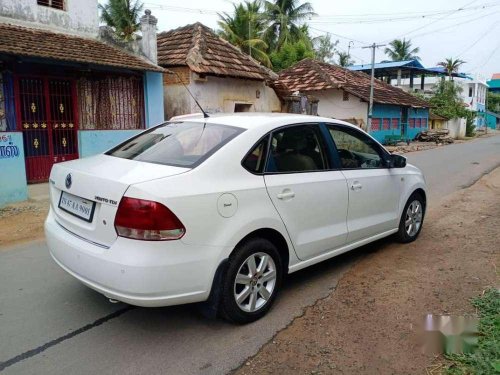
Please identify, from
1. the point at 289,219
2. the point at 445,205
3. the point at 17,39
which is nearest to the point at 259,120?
the point at 289,219

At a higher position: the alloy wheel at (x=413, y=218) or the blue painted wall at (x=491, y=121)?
the blue painted wall at (x=491, y=121)

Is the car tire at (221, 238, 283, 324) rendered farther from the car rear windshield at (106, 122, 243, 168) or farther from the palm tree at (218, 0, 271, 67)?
the palm tree at (218, 0, 271, 67)

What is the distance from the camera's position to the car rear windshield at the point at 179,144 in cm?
338

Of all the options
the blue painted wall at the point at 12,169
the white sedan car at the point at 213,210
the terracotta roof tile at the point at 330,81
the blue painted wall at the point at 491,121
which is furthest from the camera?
the blue painted wall at the point at 491,121

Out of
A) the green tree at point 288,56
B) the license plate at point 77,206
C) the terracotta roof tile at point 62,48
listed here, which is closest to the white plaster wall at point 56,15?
the terracotta roof tile at point 62,48

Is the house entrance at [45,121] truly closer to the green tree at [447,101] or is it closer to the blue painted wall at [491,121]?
the green tree at [447,101]

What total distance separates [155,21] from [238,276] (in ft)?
35.5

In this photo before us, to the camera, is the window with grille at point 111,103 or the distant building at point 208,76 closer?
the window with grille at point 111,103

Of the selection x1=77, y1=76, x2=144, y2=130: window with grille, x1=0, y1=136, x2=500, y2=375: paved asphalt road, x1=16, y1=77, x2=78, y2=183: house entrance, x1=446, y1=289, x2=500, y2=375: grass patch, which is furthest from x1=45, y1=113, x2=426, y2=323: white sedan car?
x1=77, y1=76, x2=144, y2=130: window with grille

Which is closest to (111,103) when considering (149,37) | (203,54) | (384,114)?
(149,37)

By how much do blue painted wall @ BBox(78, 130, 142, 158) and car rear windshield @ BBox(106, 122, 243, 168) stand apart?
657cm

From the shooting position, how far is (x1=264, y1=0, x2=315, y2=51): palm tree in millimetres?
35625

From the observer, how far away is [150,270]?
9.25 feet

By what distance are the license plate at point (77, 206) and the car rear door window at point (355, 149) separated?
7.72ft
